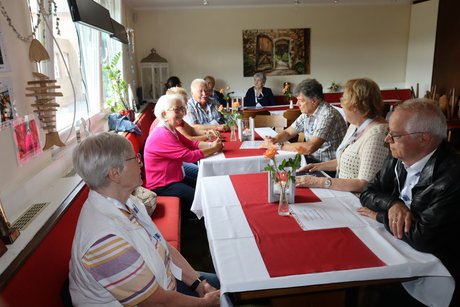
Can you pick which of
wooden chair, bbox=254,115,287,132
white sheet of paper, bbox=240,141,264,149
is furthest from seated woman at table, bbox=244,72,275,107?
white sheet of paper, bbox=240,141,264,149

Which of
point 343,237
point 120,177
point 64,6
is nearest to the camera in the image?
point 120,177

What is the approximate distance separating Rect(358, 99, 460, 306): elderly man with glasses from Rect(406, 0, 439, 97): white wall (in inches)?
248

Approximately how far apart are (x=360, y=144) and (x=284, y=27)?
568 cm

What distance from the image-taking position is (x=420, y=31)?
7.18 metres

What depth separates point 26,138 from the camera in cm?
188

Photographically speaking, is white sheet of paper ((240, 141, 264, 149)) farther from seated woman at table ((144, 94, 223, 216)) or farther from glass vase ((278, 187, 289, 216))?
glass vase ((278, 187, 289, 216))

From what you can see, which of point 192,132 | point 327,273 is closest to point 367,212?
point 327,273

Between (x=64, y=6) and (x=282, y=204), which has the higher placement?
(x=64, y=6)

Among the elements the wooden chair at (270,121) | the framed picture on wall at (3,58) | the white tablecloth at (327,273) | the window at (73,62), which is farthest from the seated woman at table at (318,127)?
the framed picture on wall at (3,58)

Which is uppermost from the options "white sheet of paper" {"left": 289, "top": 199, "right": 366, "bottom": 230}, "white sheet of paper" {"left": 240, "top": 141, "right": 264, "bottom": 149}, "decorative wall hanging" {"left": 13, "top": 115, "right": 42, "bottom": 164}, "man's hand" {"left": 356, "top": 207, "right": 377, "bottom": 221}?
"decorative wall hanging" {"left": 13, "top": 115, "right": 42, "bottom": 164}

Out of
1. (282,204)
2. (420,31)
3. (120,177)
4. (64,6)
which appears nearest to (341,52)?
(420,31)

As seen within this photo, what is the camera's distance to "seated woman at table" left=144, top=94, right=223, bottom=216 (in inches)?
112

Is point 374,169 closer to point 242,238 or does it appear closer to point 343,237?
point 343,237

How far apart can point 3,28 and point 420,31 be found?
7.60 meters
